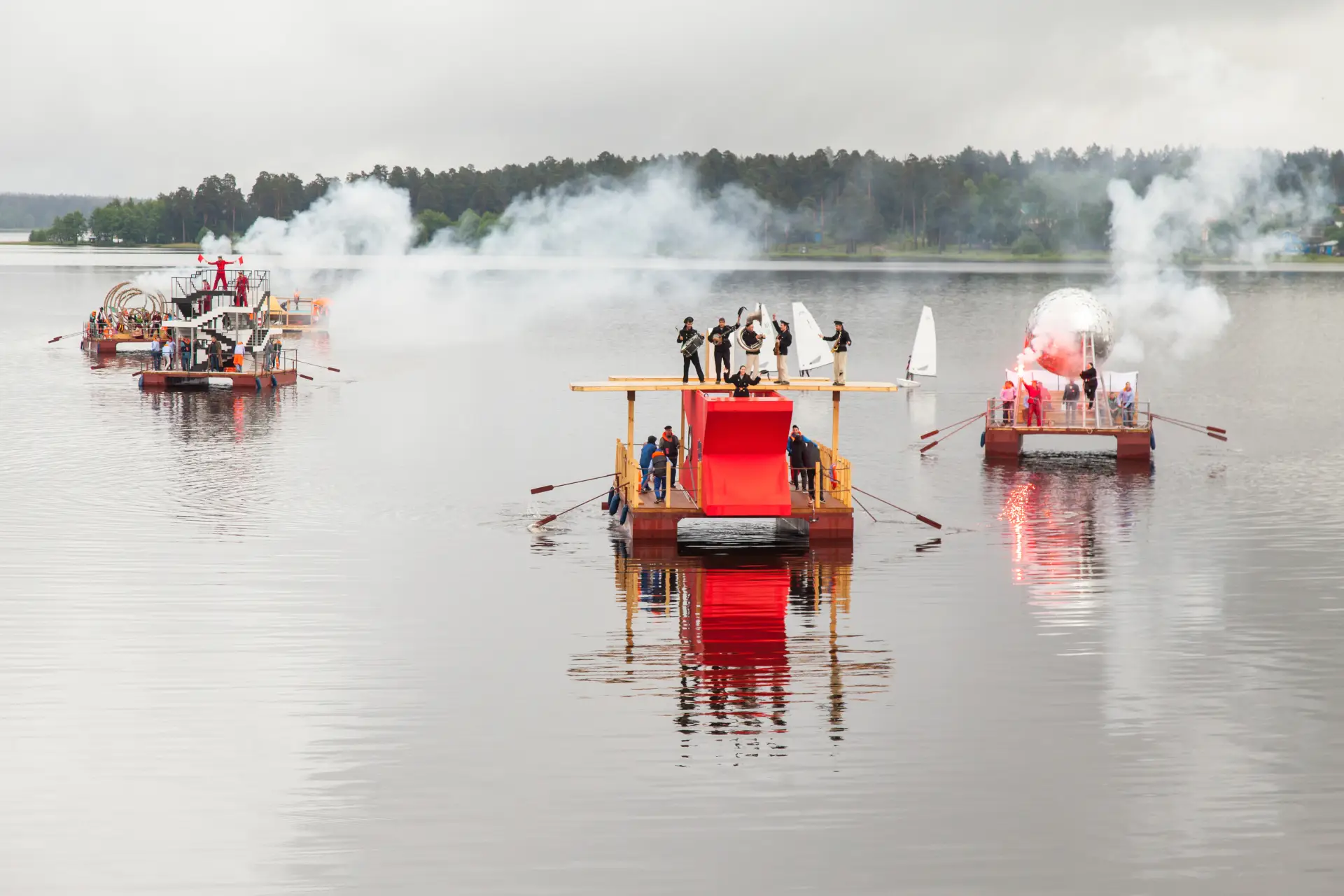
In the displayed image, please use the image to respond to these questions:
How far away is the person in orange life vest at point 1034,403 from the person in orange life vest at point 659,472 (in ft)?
80.9

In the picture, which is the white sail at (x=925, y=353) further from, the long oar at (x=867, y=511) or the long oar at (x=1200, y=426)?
the long oar at (x=867, y=511)

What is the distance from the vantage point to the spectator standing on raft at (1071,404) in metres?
68.5

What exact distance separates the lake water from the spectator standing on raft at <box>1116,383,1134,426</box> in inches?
103

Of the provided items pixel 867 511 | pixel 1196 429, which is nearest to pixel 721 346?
pixel 867 511

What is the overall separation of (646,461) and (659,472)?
0.92 metres

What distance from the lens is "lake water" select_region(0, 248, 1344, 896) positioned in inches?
992

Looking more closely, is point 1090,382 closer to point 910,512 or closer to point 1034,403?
point 1034,403

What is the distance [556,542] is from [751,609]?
11.0 metres

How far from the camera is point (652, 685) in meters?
34.1

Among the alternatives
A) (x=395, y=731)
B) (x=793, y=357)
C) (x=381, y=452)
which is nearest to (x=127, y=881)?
(x=395, y=731)

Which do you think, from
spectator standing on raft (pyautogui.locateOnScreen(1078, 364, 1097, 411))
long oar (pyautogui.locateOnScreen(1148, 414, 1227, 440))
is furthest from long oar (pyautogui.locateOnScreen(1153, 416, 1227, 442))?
spectator standing on raft (pyautogui.locateOnScreen(1078, 364, 1097, 411))

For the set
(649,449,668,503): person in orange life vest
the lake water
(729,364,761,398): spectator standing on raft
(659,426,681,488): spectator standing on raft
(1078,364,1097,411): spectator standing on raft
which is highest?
(729,364,761,398): spectator standing on raft

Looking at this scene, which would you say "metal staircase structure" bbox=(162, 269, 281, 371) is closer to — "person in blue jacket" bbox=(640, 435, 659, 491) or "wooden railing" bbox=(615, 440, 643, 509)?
"wooden railing" bbox=(615, 440, 643, 509)

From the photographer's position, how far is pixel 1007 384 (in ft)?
233
